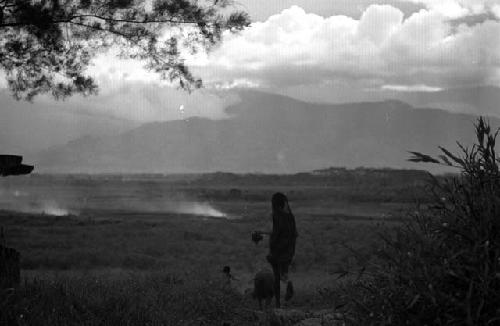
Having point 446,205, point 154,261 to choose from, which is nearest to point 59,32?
point 446,205

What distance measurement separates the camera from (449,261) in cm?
246

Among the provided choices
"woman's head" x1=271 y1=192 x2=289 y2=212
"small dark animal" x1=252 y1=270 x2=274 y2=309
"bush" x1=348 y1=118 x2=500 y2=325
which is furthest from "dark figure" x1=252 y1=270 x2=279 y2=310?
"bush" x1=348 y1=118 x2=500 y2=325

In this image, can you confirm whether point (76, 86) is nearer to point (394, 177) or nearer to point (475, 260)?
point (475, 260)

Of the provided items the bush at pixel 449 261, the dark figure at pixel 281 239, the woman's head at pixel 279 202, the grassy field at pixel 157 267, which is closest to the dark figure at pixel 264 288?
the dark figure at pixel 281 239

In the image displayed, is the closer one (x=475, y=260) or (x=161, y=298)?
(x=475, y=260)

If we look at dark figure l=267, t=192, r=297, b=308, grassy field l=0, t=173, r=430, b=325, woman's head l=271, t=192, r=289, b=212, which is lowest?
grassy field l=0, t=173, r=430, b=325

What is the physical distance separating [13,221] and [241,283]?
91.5 feet

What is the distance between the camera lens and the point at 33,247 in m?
24.8

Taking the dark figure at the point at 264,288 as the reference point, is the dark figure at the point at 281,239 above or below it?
above

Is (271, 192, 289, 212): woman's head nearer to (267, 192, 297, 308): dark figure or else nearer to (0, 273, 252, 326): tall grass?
(267, 192, 297, 308): dark figure

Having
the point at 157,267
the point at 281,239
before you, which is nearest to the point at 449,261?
the point at 281,239

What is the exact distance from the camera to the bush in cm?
238

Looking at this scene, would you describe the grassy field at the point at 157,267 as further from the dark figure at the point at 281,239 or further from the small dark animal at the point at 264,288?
the dark figure at the point at 281,239

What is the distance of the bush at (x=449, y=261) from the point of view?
2.38 m
